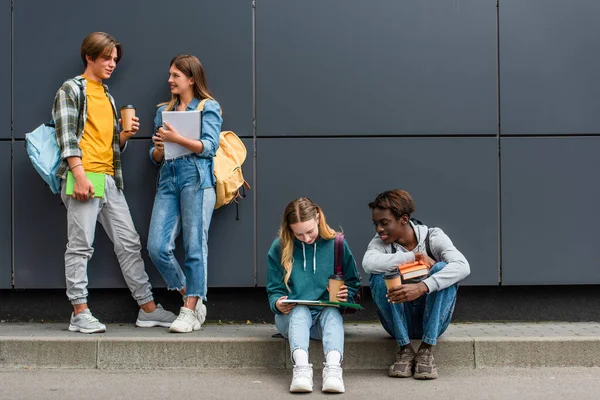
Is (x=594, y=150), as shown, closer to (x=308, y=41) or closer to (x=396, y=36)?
(x=396, y=36)

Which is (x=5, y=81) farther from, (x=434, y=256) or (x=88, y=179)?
(x=434, y=256)

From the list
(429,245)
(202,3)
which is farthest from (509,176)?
(202,3)

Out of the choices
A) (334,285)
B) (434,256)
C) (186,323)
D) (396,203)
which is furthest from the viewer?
(186,323)

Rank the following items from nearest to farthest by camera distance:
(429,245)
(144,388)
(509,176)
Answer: (144,388) < (429,245) < (509,176)

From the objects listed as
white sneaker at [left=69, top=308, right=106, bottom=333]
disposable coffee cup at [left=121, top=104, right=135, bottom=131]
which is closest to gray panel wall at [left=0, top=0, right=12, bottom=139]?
disposable coffee cup at [left=121, top=104, right=135, bottom=131]

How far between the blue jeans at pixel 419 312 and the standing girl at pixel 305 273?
0.23 meters

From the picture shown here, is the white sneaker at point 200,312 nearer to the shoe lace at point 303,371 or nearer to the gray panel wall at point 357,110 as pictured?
the gray panel wall at point 357,110

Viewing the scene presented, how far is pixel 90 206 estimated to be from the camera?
5477 mm

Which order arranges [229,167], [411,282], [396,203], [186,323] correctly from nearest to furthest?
1. [411,282]
2. [396,203]
3. [186,323]
4. [229,167]

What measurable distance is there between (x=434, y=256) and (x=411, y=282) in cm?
39

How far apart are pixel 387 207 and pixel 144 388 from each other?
1.86 metres


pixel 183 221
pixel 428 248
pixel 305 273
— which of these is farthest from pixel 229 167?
pixel 428 248

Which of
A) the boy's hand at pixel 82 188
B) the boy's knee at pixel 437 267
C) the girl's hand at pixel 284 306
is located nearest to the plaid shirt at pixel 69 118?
the boy's hand at pixel 82 188

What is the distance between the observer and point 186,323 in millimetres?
5453
